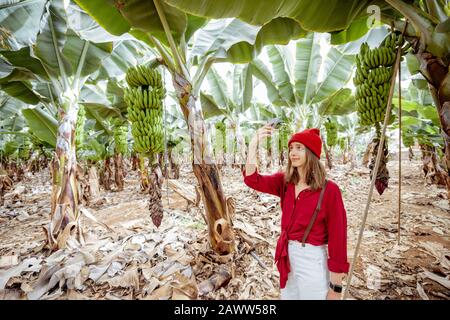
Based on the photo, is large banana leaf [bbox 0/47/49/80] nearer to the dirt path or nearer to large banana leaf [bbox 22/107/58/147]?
large banana leaf [bbox 22/107/58/147]

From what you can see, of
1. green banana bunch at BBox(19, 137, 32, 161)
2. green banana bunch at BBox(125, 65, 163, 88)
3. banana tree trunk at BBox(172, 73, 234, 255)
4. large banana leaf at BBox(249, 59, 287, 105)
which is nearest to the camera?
green banana bunch at BBox(125, 65, 163, 88)

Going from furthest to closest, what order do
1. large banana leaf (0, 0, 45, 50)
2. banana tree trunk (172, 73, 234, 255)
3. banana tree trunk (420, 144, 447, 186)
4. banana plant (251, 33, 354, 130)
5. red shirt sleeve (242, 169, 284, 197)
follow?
banana tree trunk (420, 144, 447, 186), banana plant (251, 33, 354, 130), large banana leaf (0, 0, 45, 50), banana tree trunk (172, 73, 234, 255), red shirt sleeve (242, 169, 284, 197)

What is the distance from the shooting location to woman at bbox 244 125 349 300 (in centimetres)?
106

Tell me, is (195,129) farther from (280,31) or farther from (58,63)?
(58,63)

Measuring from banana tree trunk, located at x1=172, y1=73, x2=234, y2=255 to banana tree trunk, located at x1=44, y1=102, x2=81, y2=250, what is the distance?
147cm

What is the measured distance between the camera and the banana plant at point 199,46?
165 centimetres

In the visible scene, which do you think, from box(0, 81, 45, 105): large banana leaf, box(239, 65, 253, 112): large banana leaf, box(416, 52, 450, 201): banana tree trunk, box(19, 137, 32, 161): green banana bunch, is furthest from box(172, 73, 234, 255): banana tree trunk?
box(19, 137, 32, 161): green banana bunch

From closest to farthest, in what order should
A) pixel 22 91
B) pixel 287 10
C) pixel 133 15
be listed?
1. pixel 287 10
2. pixel 133 15
3. pixel 22 91

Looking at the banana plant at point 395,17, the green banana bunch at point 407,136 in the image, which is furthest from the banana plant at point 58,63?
the green banana bunch at point 407,136

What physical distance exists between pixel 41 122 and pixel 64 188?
125 cm

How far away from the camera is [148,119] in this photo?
1.75 m

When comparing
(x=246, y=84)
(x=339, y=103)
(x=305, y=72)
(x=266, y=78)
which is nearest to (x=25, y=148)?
(x=246, y=84)

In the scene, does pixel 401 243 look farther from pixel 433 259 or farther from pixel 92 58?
pixel 92 58

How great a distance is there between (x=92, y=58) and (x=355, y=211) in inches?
161
